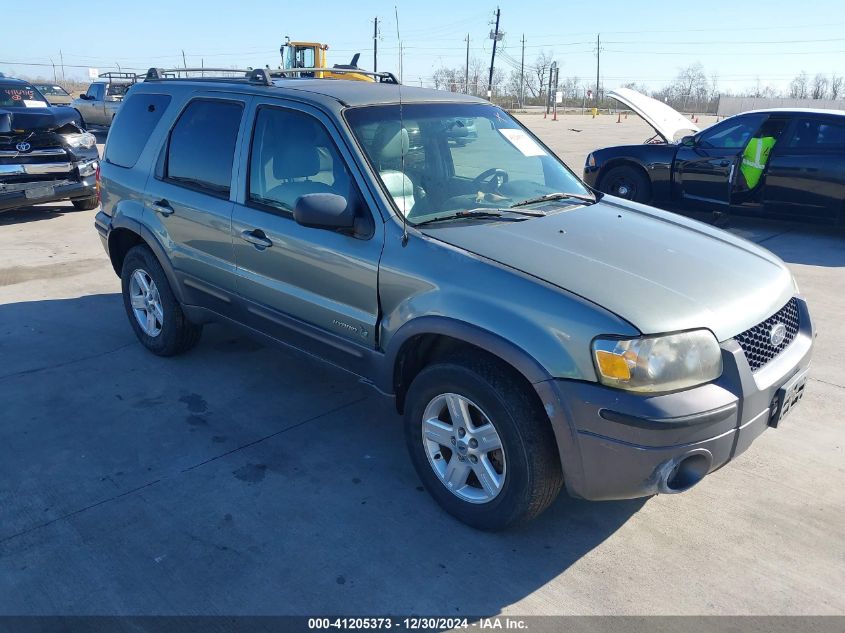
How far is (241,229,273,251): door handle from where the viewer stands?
12.7 ft

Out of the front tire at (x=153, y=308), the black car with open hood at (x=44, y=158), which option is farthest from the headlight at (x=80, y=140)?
the front tire at (x=153, y=308)

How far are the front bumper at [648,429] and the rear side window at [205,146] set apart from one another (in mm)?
2501

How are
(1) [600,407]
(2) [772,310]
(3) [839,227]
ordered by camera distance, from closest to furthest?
(1) [600,407], (2) [772,310], (3) [839,227]

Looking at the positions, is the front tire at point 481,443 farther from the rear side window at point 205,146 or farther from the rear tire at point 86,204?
the rear tire at point 86,204

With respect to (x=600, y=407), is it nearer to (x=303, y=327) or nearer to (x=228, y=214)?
(x=303, y=327)

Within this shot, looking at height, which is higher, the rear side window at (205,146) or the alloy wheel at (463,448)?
the rear side window at (205,146)

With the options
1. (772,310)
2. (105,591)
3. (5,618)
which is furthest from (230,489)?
(772,310)

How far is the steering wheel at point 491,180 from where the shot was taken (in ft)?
12.5

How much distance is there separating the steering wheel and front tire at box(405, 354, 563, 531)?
117cm

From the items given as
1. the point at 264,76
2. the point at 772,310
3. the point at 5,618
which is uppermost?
the point at 264,76

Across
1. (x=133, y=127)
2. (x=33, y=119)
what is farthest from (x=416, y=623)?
(x=33, y=119)

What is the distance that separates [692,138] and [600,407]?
8.31 m

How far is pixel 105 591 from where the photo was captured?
2.81 m

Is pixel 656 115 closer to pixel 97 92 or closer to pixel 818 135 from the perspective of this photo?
pixel 818 135
